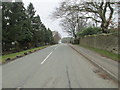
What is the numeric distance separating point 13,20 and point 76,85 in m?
25.1

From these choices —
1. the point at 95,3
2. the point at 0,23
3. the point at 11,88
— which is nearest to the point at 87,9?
the point at 95,3

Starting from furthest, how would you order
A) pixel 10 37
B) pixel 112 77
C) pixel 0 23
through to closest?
pixel 10 37 → pixel 0 23 → pixel 112 77

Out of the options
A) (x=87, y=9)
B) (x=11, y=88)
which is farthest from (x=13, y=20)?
(x=11, y=88)

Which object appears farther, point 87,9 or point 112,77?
point 87,9

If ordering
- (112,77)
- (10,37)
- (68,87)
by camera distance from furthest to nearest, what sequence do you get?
1. (10,37)
2. (112,77)
3. (68,87)

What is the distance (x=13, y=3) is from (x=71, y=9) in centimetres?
1115

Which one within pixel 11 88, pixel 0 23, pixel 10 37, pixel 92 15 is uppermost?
pixel 92 15

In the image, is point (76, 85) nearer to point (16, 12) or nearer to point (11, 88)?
point (11, 88)

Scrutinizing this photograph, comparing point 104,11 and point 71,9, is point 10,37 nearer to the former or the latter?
point 71,9

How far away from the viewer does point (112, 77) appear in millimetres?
7074

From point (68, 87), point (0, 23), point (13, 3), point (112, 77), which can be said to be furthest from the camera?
point (13, 3)

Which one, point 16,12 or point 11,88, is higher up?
point 16,12

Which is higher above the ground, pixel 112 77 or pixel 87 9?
pixel 87 9

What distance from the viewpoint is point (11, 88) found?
578 cm
